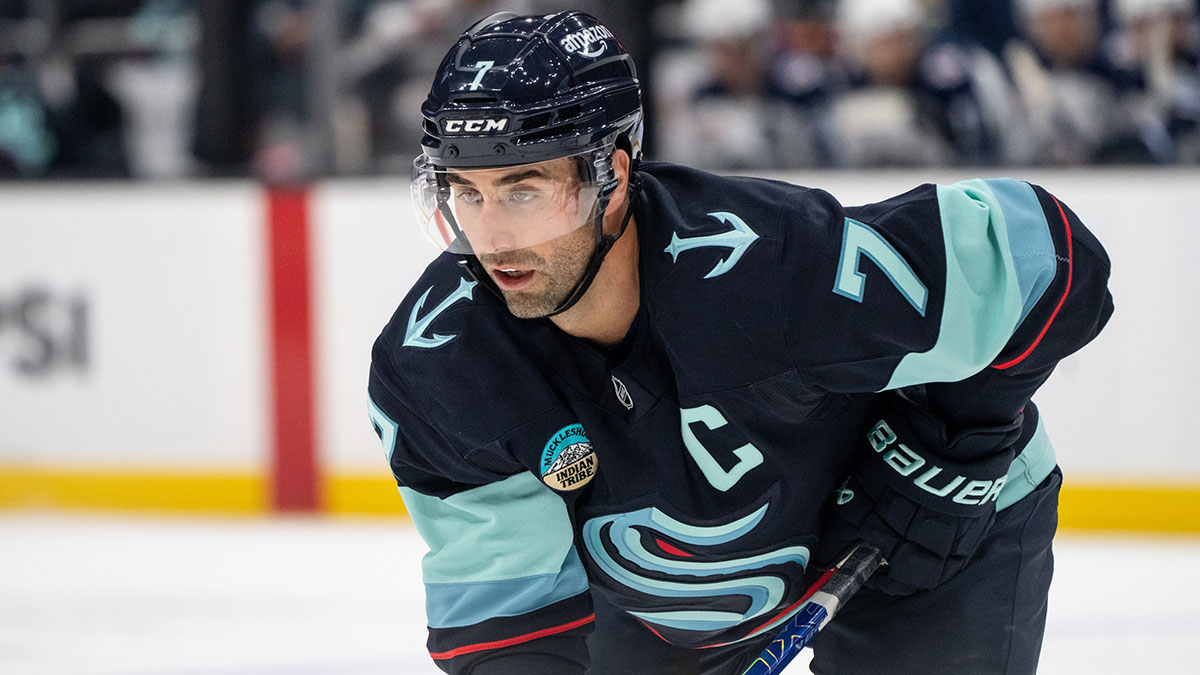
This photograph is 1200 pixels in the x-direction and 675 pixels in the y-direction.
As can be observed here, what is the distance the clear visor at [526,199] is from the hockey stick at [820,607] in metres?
0.56

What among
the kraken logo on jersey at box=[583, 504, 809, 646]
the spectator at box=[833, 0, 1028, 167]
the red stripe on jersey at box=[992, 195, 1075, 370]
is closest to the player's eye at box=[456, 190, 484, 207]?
the kraken logo on jersey at box=[583, 504, 809, 646]

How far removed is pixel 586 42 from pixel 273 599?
8.04 ft

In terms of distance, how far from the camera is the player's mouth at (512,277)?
5.09 ft

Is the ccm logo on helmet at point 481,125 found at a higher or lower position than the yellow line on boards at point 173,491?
higher

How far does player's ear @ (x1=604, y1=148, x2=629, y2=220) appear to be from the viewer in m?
1.58

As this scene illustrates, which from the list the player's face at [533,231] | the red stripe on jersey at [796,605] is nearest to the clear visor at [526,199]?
the player's face at [533,231]

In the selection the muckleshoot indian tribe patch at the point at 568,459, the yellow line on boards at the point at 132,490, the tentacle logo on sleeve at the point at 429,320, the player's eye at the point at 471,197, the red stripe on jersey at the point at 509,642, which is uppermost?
the player's eye at the point at 471,197

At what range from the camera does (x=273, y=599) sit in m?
3.68

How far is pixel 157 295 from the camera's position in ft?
15.3

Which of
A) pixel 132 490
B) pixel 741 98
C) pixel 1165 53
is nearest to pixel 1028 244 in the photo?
pixel 1165 53

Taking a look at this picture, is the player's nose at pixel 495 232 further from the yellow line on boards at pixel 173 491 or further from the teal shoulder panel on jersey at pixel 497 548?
the yellow line on boards at pixel 173 491

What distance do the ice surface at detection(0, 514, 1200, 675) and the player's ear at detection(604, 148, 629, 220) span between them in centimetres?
166

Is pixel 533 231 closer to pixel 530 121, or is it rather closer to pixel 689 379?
pixel 530 121

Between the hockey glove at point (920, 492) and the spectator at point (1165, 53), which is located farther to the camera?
the spectator at point (1165, 53)
